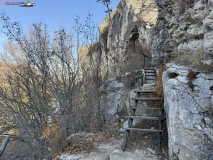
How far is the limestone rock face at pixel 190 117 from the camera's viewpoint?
2.18m

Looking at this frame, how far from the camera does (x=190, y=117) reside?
7.83ft

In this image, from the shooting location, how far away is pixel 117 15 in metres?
17.5

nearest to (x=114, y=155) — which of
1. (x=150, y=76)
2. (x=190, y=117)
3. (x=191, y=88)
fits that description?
(x=190, y=117)

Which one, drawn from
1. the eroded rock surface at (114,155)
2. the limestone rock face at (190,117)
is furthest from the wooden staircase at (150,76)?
the limestone rock face at (190,117)

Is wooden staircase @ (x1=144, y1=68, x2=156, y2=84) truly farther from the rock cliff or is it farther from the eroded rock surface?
the eroded rock surface

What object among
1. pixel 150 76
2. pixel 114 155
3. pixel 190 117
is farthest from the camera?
pixel 150 76

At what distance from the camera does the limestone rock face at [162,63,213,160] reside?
2184 mm

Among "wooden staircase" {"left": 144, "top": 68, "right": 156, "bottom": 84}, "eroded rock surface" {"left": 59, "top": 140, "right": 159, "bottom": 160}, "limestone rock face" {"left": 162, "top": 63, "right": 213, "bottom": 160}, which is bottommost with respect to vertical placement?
"eroded rock surface" {"left": 59, "top": 140, "right": 159, "bottom": 160}

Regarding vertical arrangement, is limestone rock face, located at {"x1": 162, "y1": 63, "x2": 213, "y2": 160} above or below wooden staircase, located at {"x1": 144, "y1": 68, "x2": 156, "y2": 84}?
below

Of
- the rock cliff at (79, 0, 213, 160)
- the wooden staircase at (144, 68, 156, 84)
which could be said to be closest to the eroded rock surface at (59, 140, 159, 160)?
the rock cliff at (79, 0, 213, 160)

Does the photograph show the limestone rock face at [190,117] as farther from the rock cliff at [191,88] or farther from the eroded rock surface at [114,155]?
the eroded rock surface at [114,155]

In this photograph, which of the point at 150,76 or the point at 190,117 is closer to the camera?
the point at 190,117

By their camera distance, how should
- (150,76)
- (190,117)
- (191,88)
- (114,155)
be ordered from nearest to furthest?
1. (190,117)
2. (191,88)
3. (114,155)
4. (150,76)

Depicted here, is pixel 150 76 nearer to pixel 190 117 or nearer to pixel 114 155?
pixel 114 155
